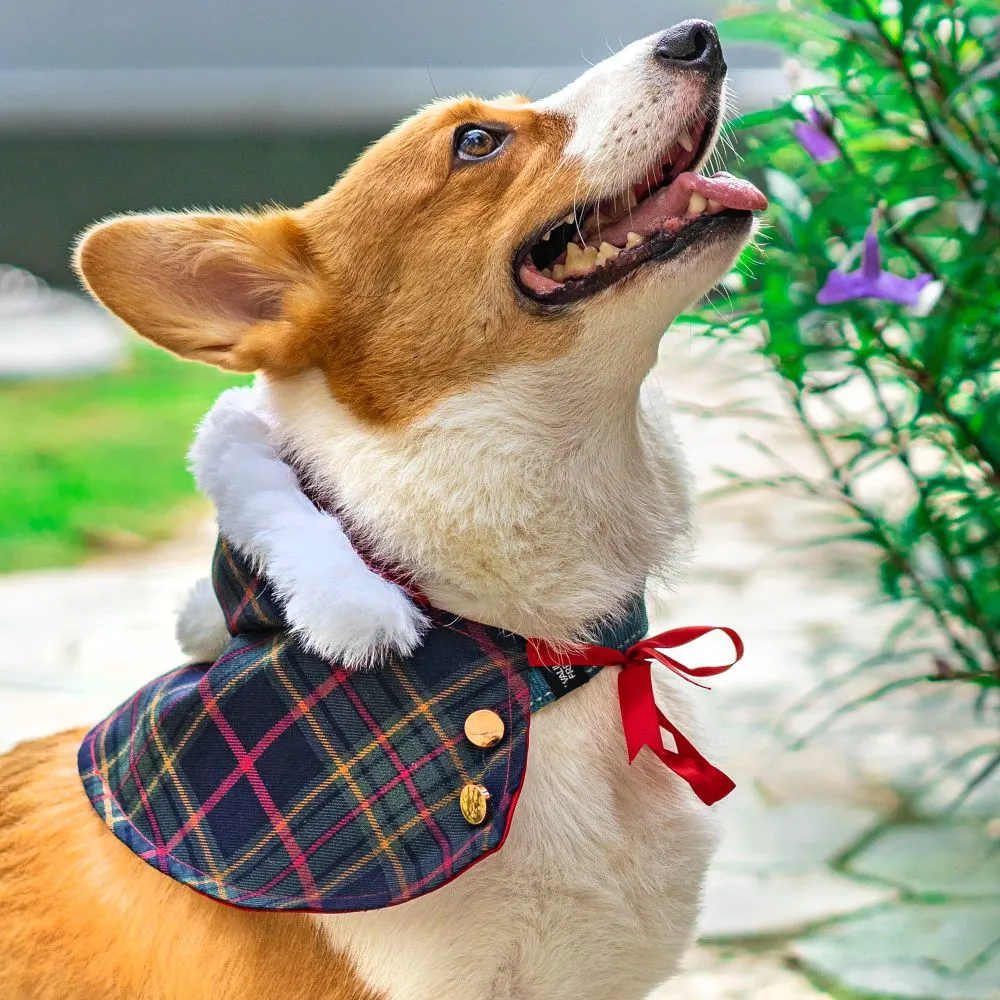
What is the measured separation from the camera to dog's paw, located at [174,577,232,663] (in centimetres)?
144

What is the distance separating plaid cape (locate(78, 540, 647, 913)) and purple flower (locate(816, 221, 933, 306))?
681 mm

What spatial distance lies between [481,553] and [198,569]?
8.78ft

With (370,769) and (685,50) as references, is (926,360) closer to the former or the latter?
(685,50)

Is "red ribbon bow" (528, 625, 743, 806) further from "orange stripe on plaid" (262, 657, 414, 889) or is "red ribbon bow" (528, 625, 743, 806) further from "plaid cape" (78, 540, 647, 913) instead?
"orange stripe on plaid" (262, 657, 414, 889)

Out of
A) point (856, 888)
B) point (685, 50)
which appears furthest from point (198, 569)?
point (685, 50)

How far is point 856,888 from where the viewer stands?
215cm

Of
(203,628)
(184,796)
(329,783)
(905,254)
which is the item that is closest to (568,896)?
(329,783)

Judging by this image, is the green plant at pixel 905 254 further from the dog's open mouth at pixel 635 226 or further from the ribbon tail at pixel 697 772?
the ribbon tail at pixel 697 772

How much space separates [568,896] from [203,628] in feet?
1.66

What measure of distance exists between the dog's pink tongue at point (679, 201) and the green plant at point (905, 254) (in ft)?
→ 0.83

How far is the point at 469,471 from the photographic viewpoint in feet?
4.31

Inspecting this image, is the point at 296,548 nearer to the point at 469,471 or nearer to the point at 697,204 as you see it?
the point at 469,471

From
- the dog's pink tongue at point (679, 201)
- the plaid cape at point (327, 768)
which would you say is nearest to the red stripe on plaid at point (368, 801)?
the plaid cape at point (327, 768)

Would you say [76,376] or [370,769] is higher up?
[370,769]
